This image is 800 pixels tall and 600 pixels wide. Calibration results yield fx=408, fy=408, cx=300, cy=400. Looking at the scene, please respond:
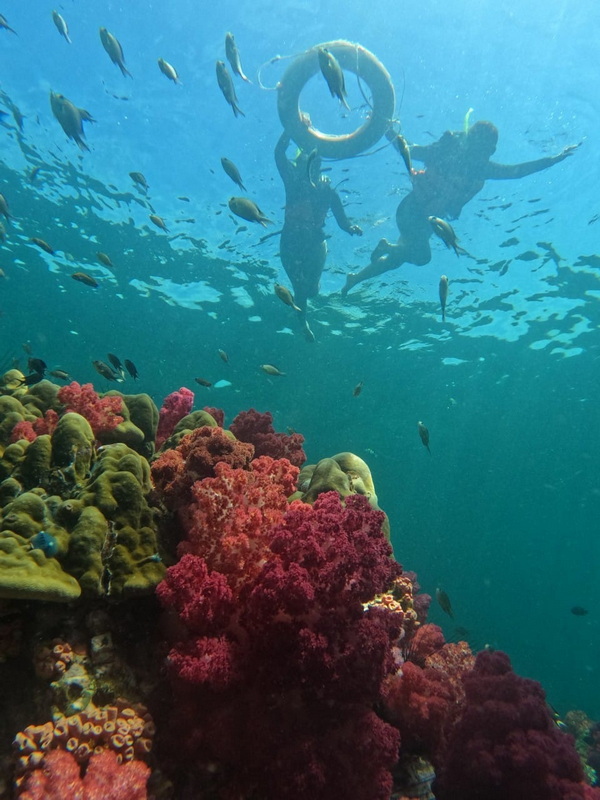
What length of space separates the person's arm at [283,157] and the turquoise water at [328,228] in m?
0.75

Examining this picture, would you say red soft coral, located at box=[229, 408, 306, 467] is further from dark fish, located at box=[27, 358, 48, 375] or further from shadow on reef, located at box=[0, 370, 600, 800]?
dark fish, located at box=[27, 358, 48, 375]

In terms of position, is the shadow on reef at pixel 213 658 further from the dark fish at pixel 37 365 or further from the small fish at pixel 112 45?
the small fish at pixel 112 45

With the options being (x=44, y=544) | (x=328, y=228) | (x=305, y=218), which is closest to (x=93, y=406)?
(x=44, y=544)

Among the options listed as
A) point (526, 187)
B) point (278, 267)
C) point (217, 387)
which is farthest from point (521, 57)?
point (217, 387)

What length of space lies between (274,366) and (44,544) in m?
20.3

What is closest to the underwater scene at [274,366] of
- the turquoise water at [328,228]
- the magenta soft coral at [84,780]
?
the magenta soft coral at [84,780]

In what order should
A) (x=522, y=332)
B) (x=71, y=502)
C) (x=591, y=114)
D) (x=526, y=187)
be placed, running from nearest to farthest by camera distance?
(x=71, y=502)
(x=591, y=114)
(x=526, y=187)
(x=522, y=332)

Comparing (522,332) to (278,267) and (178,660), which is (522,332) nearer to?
(278,267)

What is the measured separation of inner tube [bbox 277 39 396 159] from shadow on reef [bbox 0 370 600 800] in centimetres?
1431

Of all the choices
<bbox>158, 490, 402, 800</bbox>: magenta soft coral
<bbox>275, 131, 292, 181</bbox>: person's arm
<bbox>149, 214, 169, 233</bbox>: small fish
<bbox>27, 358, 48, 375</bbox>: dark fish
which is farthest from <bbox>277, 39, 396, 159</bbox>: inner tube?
<bbox>158, 490, 402, 800</bbox>: magenta soft coral

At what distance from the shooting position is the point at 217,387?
35188 mm

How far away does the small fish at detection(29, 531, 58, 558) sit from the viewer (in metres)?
2.81

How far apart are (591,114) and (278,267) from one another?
1403cm

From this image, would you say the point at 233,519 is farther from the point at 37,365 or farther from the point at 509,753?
the point at 37,365
